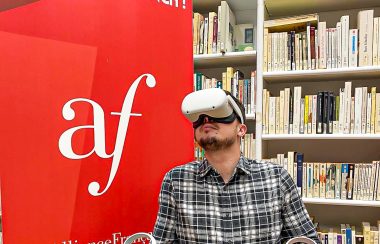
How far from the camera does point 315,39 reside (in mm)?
1725

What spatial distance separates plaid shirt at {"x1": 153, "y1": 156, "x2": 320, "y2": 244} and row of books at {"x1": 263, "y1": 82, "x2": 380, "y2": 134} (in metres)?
0.66

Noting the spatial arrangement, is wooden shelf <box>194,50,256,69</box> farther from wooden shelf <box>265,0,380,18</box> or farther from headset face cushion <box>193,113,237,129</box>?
headset face cushion <box>193,113,237,129</box>

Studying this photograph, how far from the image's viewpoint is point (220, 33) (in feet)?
6.12

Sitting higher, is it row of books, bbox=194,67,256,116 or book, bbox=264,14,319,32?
book, bbox=264,14,319,32

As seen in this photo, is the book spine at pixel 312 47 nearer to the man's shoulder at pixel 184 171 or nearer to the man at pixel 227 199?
the man at pixel 227 199

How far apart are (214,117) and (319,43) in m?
1.00

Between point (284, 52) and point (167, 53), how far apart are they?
81 centimetres

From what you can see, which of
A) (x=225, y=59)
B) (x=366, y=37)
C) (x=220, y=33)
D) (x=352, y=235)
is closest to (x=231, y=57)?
(x=225, y=59)

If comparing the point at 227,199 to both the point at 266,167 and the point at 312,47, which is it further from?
the point at 312,47

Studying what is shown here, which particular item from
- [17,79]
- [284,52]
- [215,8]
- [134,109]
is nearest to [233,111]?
[134,109]

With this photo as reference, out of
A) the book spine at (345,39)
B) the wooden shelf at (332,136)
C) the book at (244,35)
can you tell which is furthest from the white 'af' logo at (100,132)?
the book spine at (345,39)

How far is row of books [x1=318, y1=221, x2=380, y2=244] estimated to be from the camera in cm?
165

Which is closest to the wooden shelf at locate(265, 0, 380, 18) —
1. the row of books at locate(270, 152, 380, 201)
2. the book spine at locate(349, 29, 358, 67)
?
the book spine at locate(349, 29, 358, 67)

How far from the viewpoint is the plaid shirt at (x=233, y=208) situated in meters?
1.11
